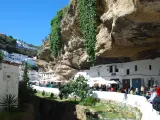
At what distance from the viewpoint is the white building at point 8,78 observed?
21.8 metres

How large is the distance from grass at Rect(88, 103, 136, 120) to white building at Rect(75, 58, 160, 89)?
343 inches

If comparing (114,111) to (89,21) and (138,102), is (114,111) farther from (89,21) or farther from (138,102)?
(89,21)

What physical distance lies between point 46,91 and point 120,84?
12721mm

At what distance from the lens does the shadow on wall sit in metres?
29.3

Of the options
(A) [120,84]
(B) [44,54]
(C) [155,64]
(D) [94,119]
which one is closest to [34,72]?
(B) [44,54]

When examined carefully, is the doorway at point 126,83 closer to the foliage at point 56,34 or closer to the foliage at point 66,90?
the foliage at point 66,90

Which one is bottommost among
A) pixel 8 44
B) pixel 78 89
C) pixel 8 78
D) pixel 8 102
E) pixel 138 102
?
pixel 8 102

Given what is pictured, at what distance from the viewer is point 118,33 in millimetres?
24328

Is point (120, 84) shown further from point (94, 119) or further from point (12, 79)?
point (12, 79)

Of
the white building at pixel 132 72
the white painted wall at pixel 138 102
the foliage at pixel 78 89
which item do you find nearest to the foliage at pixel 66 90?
the foliage at pixel 78 89

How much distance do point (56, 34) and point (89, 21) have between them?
13.9m

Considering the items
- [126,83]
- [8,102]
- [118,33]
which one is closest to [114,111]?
[118,33]

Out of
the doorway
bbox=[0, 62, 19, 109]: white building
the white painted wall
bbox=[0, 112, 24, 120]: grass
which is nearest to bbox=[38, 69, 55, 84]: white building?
the doorway

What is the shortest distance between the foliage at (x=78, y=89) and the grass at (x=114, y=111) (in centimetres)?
412
